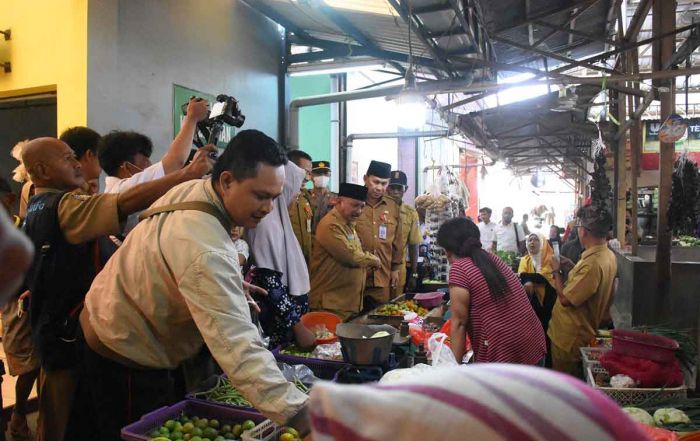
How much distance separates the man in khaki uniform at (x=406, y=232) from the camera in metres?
6.42

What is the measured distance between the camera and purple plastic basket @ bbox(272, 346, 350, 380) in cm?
289

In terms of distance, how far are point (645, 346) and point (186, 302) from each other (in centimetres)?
273

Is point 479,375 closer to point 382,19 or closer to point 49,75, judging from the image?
point 49,75

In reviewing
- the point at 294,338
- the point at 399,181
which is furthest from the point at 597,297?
the point at 399,181

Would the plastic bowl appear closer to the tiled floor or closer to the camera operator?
the camera operator

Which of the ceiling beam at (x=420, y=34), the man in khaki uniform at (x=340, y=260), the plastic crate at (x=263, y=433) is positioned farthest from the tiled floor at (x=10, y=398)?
the ceiling beam at (x=420, y=34)

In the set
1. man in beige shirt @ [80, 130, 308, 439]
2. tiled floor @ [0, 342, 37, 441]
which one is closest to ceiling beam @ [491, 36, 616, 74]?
man in beige shirt @ [80, 130, 308, 439]

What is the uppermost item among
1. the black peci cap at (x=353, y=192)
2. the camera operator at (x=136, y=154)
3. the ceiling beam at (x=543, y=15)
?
the ceiling beam at (x=543, y=15)

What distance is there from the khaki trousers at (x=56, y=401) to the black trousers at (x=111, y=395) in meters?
0.10

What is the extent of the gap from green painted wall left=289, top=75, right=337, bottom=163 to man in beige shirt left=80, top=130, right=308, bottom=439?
28.8 ft

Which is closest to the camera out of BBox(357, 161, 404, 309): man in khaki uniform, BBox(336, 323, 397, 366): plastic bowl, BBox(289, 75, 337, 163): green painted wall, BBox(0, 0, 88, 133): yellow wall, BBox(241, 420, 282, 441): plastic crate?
BBox(241, 420, 282, 441): plastic crate

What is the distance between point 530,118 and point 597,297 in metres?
5.31

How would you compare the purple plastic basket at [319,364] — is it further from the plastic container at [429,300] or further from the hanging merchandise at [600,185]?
the hanging merchandise at [600,185]

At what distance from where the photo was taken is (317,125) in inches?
431
